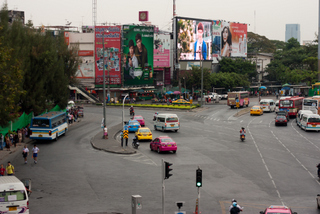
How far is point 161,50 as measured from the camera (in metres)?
109

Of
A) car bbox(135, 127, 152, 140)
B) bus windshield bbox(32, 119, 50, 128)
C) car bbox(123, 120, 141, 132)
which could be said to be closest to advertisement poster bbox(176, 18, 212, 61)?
car bbox(123, 120, 141, 132)

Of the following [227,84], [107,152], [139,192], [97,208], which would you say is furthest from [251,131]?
[227,84]

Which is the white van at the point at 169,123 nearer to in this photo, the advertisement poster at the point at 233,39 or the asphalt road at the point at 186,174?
the asphalt road at the point at 186,174

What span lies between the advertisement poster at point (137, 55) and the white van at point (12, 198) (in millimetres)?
77721

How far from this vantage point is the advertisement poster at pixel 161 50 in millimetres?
108062

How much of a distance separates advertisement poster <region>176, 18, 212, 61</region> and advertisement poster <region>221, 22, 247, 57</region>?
6.96m

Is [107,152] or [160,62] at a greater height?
[160,62]

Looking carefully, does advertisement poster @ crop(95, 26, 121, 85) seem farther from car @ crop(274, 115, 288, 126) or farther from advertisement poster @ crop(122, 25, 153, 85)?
car @ crop(274, 115, 288, 126)

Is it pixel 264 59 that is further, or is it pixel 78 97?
pixel 264 59

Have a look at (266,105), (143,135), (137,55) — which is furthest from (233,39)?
(143,135)

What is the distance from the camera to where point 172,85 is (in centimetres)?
11412

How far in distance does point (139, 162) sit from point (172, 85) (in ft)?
273

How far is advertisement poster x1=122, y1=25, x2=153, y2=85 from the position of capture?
314ft

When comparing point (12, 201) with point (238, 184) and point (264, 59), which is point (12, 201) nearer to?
point (238, 184)
